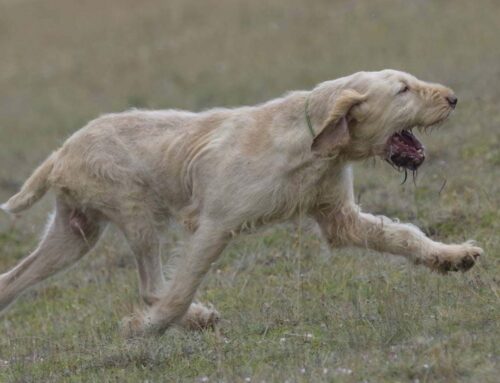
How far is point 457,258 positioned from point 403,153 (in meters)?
0.73

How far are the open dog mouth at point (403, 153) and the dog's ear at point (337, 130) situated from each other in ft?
0.99

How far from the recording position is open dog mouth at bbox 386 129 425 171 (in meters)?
7.07

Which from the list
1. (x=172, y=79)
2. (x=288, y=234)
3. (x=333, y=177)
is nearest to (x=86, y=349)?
(x=333, y=177)

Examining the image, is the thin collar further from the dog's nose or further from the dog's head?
the dog's nose

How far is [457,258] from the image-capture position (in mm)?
6988

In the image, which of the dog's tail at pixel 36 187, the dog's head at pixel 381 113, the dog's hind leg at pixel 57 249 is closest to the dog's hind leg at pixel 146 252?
the dog's hind leg at pixel 57 249

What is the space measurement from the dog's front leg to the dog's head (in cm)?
49

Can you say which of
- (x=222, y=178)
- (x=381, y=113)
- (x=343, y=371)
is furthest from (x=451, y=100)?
(x=343, y=371)

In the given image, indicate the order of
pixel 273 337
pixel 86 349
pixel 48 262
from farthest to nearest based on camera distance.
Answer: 1. pixel 48 262
2. pixel 86 349
3. pixel 273 337

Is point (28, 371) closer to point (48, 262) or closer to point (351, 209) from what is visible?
point (48, 262)

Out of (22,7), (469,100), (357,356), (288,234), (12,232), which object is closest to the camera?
(357,356)

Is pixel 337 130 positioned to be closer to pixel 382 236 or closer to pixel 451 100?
pixel 451 100

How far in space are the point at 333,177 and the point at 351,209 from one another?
0.32 meters

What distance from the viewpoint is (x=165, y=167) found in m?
7.71
